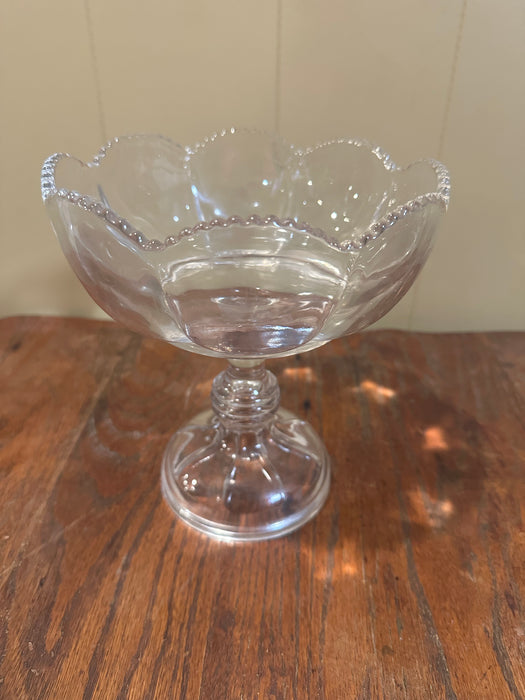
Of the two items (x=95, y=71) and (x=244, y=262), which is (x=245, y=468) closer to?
(x=244, y=262)

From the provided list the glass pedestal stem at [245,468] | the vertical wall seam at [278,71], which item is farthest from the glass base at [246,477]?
the vertical wall seam at [278,71]

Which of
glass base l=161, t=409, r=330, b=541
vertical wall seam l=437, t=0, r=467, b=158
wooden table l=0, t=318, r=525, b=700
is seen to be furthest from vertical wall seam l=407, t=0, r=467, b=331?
glass base l=161, t=409, r=330, b=541

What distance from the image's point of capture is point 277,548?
1.51ft

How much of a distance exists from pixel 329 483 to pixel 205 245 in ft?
0.75

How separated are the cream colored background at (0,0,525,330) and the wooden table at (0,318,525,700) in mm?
212

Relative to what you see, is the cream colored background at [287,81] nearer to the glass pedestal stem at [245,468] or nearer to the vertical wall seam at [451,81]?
the vertical wall seam at [451,81]

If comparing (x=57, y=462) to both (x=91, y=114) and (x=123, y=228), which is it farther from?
(x=91, y=114)

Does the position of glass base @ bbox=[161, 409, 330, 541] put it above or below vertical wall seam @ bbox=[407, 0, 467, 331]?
below

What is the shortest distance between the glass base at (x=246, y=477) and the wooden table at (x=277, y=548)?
0.04ft

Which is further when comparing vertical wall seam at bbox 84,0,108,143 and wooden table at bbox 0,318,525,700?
vertical wall seam at bbox 84,0,108,143

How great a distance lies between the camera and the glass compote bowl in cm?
37

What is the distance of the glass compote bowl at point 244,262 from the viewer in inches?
14.6

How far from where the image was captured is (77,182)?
50cm

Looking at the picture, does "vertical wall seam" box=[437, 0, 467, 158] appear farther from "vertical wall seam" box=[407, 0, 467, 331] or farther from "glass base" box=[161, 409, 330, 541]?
"glass base" box=[161, 409, 330, 541]
